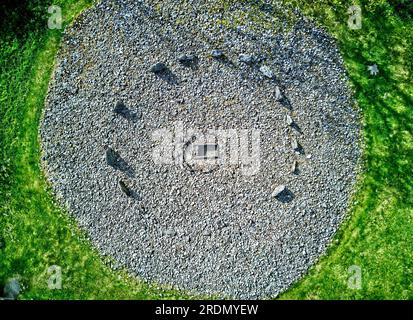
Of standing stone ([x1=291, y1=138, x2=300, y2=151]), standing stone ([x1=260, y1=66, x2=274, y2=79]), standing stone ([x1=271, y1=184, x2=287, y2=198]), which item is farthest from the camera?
standing stone ([x1=260, y1=66, x2=274, y2=79])

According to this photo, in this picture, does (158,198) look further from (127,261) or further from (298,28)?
(298,28)

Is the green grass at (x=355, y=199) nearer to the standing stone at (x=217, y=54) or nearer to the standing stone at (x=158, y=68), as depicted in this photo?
the standing stone at (x=217, y=54)

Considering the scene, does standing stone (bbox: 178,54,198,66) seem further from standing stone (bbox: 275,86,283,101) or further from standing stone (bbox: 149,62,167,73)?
standing stone (bbox: 275,86,283,101)

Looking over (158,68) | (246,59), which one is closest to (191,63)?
(158,68)

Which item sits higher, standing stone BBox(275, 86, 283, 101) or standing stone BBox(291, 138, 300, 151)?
standing stone BBox(275, 86, 283, 101)

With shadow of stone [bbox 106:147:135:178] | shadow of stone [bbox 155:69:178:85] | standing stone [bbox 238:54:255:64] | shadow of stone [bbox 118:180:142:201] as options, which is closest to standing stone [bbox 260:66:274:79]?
standing stone [bbox 238:54:255:64]

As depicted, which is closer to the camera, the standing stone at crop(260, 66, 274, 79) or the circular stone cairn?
the circular stone cairn
